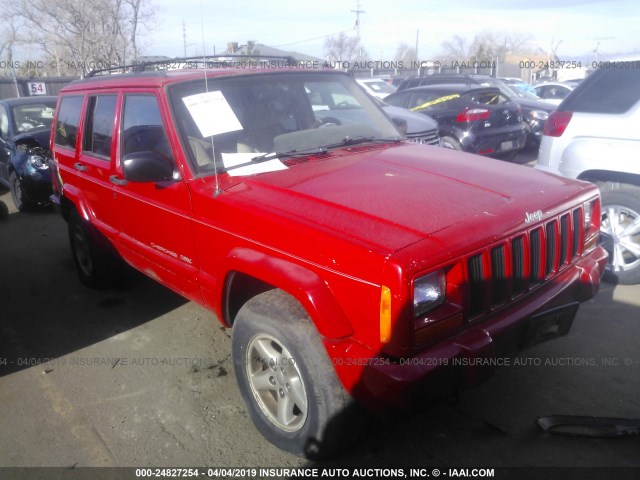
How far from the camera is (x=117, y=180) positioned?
12.6 feet

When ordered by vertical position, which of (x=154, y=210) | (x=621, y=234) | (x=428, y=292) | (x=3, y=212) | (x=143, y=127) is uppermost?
(x=143, y=127)

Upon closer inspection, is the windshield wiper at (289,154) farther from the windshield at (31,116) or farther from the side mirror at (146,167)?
the windshield at (31,116)

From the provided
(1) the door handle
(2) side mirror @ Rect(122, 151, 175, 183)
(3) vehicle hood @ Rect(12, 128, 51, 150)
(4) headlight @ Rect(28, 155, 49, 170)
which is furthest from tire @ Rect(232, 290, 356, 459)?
(3) vehicle hood @ Rect(12, 128, 51, 150)

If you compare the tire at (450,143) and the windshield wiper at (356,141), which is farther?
the tire at (450,143)

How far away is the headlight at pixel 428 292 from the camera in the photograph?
2240 millimetres

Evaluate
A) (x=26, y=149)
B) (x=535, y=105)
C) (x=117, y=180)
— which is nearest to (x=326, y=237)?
(x=117, y=180)

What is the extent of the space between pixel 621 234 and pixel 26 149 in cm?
793

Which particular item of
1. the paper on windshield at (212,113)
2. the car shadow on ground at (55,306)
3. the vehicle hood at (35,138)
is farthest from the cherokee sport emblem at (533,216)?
the vehicle hood at (35,138)

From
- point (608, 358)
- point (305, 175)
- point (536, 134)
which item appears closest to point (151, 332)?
point (305, 175)

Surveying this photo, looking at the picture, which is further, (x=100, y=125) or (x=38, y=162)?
(x=38, y=162)

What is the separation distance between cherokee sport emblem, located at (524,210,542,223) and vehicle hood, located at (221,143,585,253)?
2 cm

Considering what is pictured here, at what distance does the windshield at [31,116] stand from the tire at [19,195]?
81 centimetres

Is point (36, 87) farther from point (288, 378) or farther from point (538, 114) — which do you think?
point (288, 378)

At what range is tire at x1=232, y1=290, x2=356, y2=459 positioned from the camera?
→ 8.02ft
